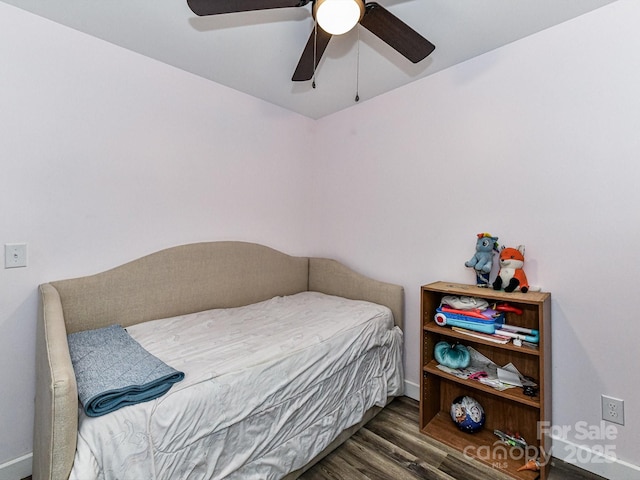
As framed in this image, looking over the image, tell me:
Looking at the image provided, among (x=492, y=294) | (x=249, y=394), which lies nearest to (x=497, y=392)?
(x=492, y=294)

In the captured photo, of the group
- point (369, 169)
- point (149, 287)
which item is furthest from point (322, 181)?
point (149, 287)

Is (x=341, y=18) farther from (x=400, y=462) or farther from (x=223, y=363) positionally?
(x=400, y=462)

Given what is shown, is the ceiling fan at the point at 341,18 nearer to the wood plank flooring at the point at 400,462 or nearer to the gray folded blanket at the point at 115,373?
the gray folded blanket at the point at 115,373

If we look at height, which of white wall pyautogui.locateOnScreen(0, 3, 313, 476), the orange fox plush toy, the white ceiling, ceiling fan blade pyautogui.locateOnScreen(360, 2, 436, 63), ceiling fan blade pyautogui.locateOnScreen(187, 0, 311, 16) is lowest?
the orange fox plush toy

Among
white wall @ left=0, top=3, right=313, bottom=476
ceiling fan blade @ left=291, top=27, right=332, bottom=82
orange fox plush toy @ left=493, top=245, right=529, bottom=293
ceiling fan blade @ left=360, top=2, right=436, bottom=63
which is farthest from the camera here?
orange fox plush toy @ left=493, top=245, right=529, bottom=293

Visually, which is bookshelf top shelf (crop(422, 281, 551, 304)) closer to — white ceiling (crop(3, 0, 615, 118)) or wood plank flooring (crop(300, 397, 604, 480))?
wood plank flooring (crop(300, 397, 604, 480))

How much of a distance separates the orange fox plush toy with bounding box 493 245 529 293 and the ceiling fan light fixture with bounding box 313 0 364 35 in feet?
4.53

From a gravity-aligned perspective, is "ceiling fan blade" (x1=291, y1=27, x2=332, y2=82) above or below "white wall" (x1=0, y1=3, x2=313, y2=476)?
above

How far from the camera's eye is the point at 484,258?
5.81 feet

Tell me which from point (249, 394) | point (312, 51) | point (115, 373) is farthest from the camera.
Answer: point (312, 51)

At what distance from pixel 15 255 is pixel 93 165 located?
1.90 feet

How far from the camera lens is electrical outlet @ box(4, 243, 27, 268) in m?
1.48

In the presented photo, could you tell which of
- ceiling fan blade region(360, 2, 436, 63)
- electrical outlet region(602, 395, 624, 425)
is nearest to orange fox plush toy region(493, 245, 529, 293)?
electrical outlet region(602, 395, 624, 425)

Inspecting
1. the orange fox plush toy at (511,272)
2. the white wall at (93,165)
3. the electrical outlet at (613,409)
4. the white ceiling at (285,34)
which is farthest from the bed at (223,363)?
the white ceiling at (285,34)
